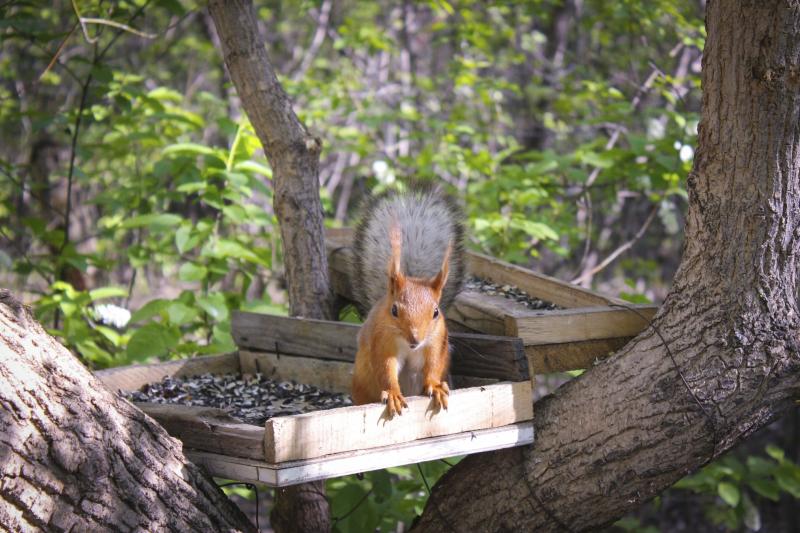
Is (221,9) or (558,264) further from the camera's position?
(558,264)

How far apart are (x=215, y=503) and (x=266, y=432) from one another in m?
0.27

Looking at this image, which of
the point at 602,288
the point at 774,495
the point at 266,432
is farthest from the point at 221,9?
the point at 602,288

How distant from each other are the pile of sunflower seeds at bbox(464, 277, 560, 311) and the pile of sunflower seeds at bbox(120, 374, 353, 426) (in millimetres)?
572

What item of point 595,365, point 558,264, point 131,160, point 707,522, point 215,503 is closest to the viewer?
point 215,503

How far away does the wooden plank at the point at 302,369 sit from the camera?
260 centimetres

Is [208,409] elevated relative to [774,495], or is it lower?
elevated

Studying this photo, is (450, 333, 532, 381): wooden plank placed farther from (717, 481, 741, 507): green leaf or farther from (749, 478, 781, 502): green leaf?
(749, 478, 781, 502): green leaf

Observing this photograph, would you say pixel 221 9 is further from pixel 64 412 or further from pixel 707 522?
pixel 707 522

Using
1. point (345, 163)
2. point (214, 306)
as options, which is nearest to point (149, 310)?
point (214, 306)

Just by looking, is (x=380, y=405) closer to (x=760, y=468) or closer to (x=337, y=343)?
(x=337, y=343)

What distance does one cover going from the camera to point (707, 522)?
20.6 feet

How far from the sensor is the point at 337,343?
2.60 m

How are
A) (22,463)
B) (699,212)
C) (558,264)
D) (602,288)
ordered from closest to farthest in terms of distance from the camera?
1. (22,463)
2. (699,212)
3. (558,264)
4. (602,288)

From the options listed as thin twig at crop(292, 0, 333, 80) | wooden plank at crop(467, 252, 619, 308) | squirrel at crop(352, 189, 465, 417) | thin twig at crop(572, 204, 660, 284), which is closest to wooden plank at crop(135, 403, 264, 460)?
squirrel at crop(352, 189, 465, 417)
